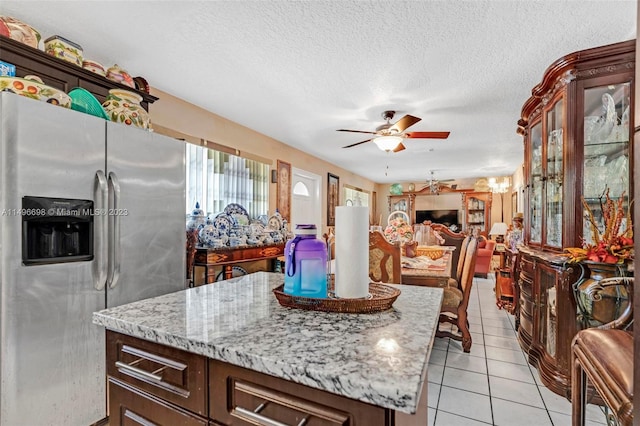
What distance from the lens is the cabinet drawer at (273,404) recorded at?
0.60 metres

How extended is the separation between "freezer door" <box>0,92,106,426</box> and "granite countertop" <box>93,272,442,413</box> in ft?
2.56

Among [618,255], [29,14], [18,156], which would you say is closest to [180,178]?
[18,156]

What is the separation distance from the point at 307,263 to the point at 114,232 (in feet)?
4.42

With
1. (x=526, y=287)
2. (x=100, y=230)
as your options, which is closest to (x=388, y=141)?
(x=526, y=287)

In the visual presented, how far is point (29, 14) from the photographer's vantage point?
1782 millimetres

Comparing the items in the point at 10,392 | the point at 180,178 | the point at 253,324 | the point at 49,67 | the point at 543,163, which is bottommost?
the point at 10,392

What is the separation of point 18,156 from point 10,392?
1065 mm

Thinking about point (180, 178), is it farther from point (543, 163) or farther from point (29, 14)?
point (543, 163)

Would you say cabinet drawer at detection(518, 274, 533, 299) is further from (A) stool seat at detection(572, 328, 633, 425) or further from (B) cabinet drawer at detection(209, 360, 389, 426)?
(B) cabinet drawer at detection(209, 360, 389, 426)

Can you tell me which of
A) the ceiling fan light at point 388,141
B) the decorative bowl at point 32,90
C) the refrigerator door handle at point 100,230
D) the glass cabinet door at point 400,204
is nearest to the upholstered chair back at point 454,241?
the ceiling fan light at point 388,141

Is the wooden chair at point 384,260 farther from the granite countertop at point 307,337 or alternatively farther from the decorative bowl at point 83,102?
the decorative bowl at point 83,102

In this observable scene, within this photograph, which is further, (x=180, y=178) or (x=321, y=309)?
(x=180, y=178)

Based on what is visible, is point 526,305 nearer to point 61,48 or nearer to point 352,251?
point 352,251

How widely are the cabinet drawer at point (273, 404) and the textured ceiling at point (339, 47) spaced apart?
5.95 feet
